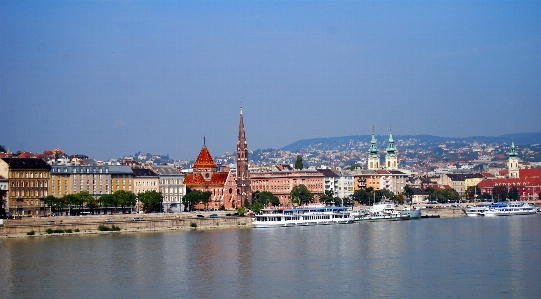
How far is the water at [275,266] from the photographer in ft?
110

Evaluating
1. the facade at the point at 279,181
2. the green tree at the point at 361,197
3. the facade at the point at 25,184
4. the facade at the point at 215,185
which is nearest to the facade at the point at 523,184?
the green tree at the point at 361,197

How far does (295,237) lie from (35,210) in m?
21.0

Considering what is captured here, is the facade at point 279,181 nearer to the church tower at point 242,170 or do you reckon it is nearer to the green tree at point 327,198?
the green tree at point 327,198

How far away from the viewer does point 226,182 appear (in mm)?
90812

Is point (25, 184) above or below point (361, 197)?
above

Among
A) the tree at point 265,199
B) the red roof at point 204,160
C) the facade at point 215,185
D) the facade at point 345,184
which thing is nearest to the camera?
the facade at point 215,185

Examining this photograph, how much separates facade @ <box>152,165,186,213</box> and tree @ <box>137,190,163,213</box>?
5553 mm

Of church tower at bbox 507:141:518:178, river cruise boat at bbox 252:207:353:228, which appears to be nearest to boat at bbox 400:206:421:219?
river cruise boat at bbox 252:207:353:228

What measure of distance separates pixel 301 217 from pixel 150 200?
455 inches

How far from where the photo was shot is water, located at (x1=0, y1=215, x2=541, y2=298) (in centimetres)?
3359

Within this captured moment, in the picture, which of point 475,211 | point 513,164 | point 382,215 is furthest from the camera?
point 513,164

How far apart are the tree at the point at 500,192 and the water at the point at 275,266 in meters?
63.3

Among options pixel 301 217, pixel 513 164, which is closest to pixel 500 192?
pixel 513 164

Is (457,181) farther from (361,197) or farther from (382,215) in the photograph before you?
(382,215)
